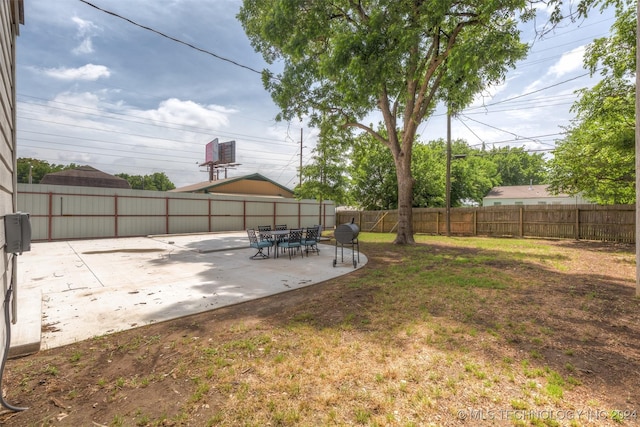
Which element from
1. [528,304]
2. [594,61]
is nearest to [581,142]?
[594,61]

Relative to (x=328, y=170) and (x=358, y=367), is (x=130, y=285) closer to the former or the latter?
(x=358, y=367)

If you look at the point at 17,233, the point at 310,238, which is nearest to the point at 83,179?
the point at 310,238

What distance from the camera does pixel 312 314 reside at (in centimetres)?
399

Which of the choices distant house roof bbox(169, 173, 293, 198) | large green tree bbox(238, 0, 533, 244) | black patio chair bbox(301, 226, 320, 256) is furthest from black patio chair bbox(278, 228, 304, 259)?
distant house roof bbox(169, 173, 293, 198)

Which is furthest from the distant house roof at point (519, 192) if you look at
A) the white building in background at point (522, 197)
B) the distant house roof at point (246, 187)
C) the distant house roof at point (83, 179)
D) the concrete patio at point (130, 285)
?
the distant house roof at point (83, 179)

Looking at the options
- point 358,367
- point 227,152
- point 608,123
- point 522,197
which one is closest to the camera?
point 358,367

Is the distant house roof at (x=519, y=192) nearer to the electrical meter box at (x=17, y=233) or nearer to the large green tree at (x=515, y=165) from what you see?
the large green tree at (x=515, y=165)

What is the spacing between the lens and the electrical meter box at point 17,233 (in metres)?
2.31

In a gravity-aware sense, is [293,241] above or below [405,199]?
below

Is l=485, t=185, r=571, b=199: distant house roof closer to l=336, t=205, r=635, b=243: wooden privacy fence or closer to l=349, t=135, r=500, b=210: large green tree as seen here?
l=349, t=135, r=500, b=210: large green tree

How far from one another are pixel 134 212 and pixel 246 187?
29.9 feet

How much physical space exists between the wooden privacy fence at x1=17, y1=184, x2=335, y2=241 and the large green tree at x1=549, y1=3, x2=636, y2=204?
11984 millimetres

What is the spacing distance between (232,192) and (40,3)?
1785cm

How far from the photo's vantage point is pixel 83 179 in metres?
30.0
